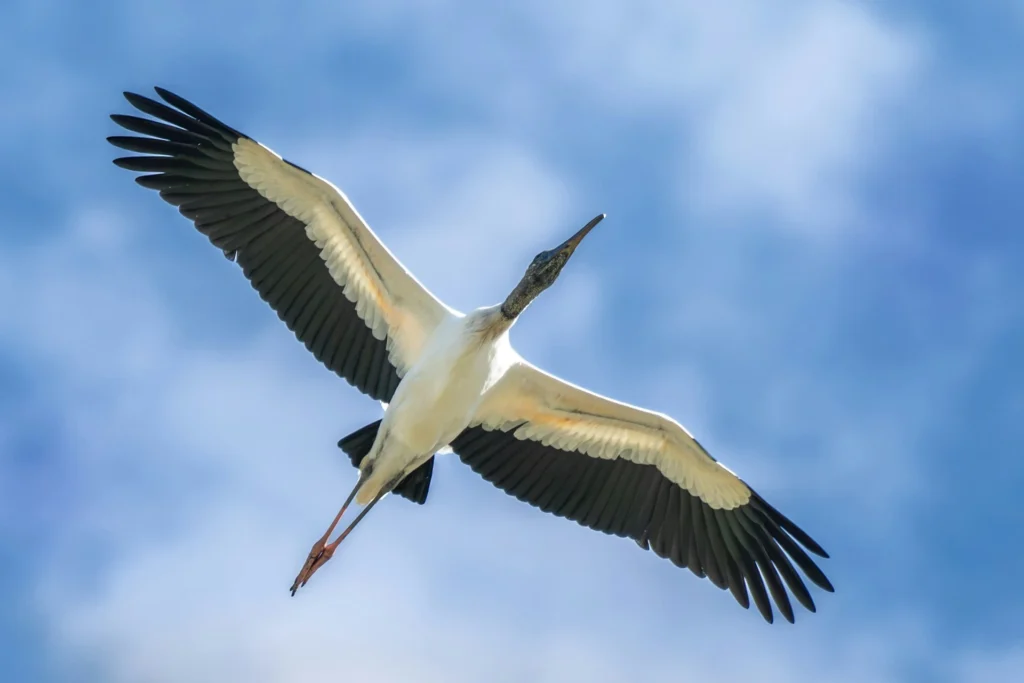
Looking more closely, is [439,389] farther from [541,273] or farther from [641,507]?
[641,507]

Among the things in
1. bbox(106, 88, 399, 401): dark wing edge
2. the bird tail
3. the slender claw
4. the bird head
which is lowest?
the slender claw

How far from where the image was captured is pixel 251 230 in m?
17.8

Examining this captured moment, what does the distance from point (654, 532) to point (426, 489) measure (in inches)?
105

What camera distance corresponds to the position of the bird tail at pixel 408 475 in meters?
17.8

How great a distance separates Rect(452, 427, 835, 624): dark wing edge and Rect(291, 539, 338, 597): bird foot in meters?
1.82

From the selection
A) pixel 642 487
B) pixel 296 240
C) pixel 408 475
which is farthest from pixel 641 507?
pixel 296 240

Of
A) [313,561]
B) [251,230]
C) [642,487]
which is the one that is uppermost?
[642,487]

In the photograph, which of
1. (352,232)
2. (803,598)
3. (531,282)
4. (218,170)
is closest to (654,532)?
(803,598)

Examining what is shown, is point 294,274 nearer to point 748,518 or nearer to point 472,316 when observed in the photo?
point 472,316

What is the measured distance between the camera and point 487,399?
17984 mm

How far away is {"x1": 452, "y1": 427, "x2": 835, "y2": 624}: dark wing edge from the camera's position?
18.6 metres

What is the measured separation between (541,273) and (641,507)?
9.77ft

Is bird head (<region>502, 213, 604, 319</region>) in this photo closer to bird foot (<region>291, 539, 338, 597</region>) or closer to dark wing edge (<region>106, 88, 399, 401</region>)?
dark wing edge (<region>106, 88, 399, 401</region>)

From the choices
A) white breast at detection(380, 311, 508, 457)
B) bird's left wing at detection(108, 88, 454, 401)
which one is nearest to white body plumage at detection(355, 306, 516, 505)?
white breast at detection(380, 311, 508, 457)
